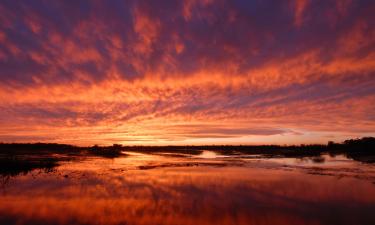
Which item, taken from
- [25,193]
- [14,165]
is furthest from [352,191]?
[14,165]

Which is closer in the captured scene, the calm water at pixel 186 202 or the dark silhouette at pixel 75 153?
the calm water at pixel 186 202

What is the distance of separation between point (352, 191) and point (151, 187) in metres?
14.0

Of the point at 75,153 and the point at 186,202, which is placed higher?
the point at 75,153

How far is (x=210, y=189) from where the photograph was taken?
845 inches

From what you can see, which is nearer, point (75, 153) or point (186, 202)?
point (186, 202)

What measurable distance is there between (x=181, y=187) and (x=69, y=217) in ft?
34.1

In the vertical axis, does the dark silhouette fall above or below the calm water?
above

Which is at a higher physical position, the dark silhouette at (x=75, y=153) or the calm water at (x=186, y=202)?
the dark silhouette at (x=75, y=153)

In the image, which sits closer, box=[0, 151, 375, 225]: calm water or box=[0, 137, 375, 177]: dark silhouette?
box=[0, 151, 375, 225]: calm water

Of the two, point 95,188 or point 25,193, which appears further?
point 95,188

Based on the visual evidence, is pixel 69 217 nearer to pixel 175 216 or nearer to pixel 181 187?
pixel 175 216

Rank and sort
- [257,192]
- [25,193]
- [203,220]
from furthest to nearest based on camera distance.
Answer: [257,192] < [25,193] < [203,220]

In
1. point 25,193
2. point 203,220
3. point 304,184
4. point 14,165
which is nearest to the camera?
point 203,220

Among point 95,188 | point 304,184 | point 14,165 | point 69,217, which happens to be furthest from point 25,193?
point 304,184
